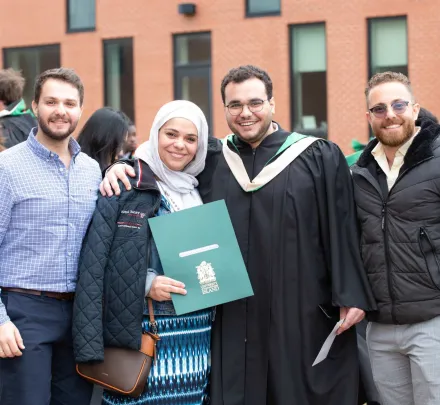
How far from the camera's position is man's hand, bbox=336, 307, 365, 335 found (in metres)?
3.96

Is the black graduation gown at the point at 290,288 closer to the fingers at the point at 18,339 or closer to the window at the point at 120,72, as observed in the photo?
the fingers at the point at 18,339

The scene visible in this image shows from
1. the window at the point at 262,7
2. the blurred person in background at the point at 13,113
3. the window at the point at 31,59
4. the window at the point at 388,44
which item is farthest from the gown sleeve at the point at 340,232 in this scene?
the window at the point at 31,59

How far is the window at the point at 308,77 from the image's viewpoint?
15242 millimetres

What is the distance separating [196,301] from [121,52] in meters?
13.4

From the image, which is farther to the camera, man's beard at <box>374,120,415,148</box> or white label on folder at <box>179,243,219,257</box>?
man's beard at <box>374,120,415,148</box>

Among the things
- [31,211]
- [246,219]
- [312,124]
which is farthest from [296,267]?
[312,124]

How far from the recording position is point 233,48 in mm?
15352

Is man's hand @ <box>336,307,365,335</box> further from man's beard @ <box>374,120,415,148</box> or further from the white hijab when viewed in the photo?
the white hijab

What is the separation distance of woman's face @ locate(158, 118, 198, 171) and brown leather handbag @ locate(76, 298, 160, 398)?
0.91 metres

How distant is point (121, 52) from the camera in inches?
647

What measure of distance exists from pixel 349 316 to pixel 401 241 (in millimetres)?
486

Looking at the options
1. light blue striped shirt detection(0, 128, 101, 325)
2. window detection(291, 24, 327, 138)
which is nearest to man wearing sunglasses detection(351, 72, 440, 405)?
light blue striped shirt detection(0, 128, 101, 325)

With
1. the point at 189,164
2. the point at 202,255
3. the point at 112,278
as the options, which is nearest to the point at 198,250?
the point at 202,255

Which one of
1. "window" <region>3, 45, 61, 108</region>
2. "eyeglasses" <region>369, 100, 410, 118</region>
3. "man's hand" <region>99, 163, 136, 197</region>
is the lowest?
"man's hand" <region>99, 163, 136, 197</region>
